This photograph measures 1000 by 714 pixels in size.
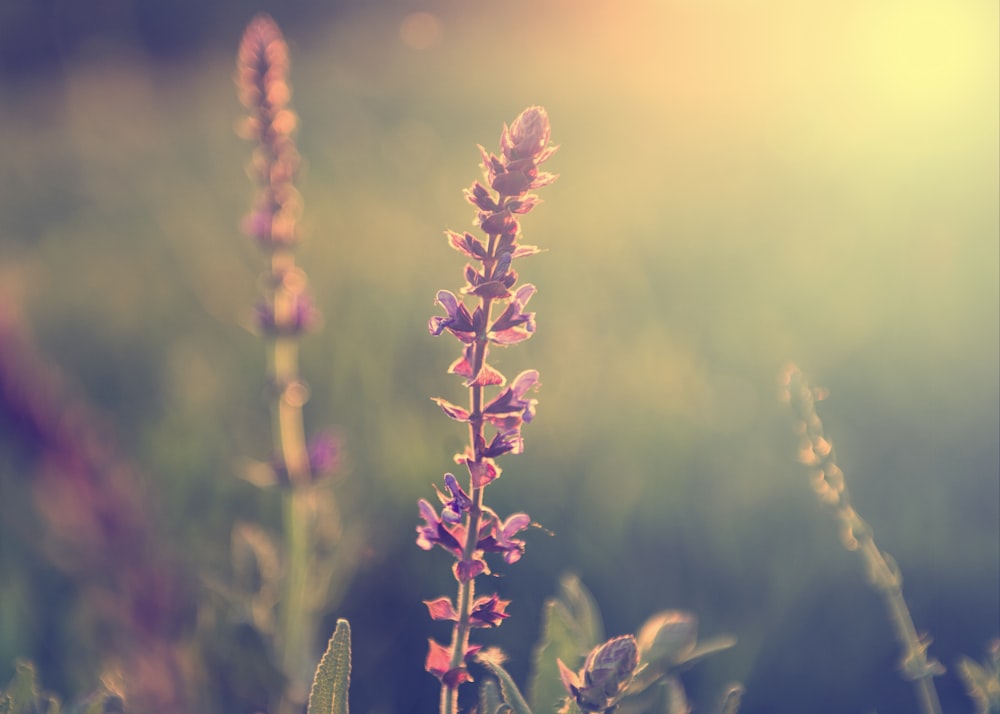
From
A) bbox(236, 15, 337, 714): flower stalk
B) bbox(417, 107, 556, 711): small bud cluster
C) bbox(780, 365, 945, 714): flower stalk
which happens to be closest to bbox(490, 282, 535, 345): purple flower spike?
bbox(417, 107, 556, 711): small bud cluster

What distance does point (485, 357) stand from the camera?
0.88 meters

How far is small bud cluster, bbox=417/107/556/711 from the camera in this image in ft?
2.83

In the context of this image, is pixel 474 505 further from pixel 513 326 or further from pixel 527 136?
pixel 527 136

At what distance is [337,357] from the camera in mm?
2666

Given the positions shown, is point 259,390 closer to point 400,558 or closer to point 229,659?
point 400,558

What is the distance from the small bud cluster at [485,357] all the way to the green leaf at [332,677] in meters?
0.10

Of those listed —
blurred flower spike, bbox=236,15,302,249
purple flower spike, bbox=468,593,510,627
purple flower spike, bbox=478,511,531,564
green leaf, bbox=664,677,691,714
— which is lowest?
green leaf, bbox=664,677,691,714

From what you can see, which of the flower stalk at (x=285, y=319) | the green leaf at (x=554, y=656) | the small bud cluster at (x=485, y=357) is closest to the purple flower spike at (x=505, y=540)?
the small bud cluster at (x=485, y=357)

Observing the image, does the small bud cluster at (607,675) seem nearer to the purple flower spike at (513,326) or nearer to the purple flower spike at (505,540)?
the purple flower spike at (505,540)

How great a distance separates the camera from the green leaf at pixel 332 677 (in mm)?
938

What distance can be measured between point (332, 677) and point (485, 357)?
381mm

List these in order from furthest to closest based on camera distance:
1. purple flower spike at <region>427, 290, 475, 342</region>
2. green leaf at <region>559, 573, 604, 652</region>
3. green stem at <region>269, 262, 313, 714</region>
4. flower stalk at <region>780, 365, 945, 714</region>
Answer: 1. green stem at <region>269, 262, 313, 714</region>
2. green leaf at <region>559, 573, 604, 652</region>
3. flower stalk at <region>780, 365, 945, 714</region>
4. purple flower spike at <region>427, 290, 475, 342</region>

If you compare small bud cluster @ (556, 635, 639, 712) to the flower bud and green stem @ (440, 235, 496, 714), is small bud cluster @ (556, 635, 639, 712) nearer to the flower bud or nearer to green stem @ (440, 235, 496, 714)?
green stem @ (440, 235, 496, 714)

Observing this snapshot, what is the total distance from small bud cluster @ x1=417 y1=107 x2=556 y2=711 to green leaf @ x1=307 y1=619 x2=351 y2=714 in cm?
10
